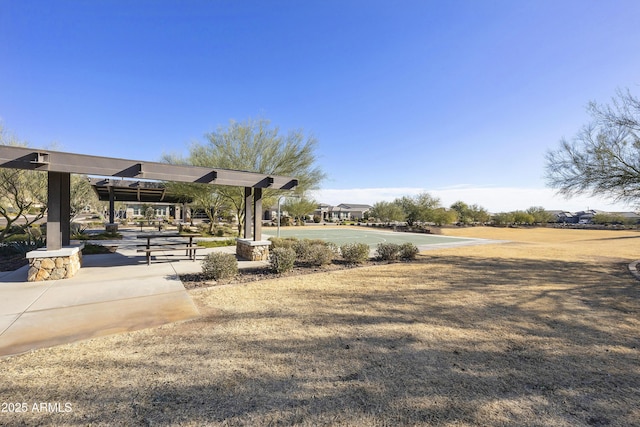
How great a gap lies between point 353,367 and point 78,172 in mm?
7867

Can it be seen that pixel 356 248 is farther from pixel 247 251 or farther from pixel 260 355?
pixel 260 355

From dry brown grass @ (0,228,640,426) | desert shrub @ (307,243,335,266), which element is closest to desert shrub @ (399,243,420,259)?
desert shrub @ (307,243,335,266)

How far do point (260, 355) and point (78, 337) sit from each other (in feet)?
8.26

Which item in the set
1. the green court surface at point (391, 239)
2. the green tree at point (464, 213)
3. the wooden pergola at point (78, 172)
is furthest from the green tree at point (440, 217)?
the wooden pergola at point (78, 172)

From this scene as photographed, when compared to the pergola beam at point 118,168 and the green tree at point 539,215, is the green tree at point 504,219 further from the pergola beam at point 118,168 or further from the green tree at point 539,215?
the pergola beam at point 118,168

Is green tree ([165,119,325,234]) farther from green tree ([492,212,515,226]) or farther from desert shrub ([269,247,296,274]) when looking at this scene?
green tree ([492,212,515,226])

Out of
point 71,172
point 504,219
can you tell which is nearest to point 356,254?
point 71,172

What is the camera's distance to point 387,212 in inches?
1973

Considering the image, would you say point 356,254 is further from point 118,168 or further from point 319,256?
point 118,168

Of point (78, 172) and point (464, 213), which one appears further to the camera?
point (464, 213)

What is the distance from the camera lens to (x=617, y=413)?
2398mm

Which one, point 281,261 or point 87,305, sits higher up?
point 281,261

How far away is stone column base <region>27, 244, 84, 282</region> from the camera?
250 inches

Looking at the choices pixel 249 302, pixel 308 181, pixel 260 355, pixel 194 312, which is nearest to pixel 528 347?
pixel 260 355
